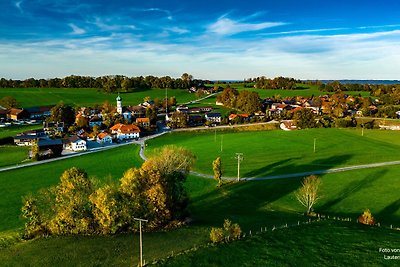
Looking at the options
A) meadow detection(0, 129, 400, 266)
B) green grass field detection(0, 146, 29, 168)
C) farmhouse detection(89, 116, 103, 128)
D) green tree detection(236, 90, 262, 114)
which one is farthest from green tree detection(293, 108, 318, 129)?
green grass field detection(0, 146, 29, 168)

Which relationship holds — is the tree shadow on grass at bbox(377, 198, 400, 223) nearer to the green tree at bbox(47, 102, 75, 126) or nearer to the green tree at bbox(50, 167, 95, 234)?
the green tree at bbox(50, 167, 95, 234)

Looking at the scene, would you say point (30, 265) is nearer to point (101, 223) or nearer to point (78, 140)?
point (101, 223)

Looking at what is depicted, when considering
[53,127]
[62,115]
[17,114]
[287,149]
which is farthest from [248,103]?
[17,114]

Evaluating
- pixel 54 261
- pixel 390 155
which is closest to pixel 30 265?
pixel 54 261

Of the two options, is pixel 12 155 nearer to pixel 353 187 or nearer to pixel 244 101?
pixel 353 187

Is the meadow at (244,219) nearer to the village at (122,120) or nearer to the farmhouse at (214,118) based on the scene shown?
the village at (122,120)

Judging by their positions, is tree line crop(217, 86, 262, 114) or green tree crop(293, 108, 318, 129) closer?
green tree crop(293, 108, 318, 129)
